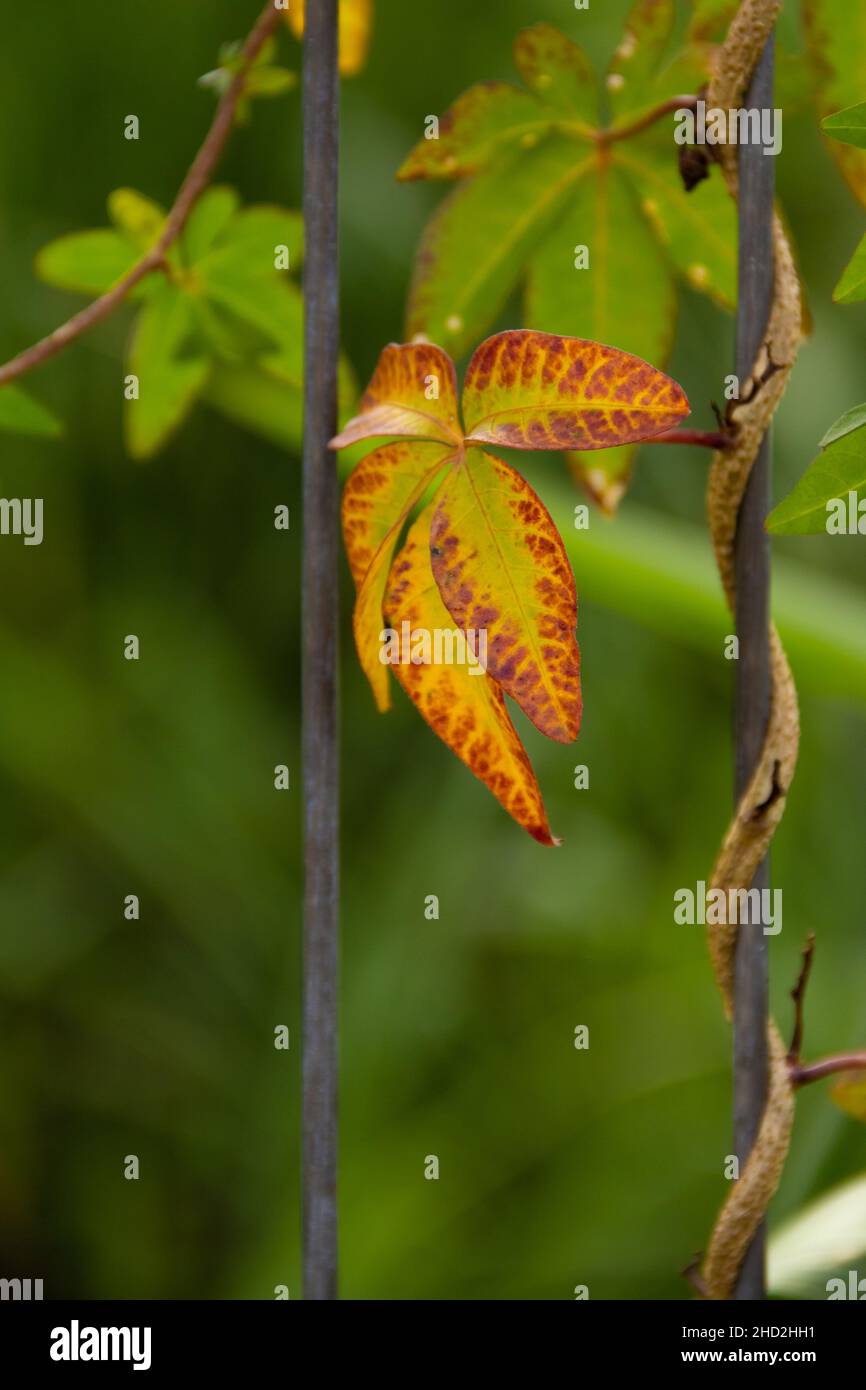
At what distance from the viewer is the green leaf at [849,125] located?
0.77ft

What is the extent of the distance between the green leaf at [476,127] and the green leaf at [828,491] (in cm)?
15

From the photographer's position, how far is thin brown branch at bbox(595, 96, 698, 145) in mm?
279

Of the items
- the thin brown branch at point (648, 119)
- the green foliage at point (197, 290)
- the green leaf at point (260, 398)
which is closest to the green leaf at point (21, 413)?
the green foliage at point (197, 290)

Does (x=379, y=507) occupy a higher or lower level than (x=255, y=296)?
lower

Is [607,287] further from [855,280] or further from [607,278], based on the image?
[855,280]

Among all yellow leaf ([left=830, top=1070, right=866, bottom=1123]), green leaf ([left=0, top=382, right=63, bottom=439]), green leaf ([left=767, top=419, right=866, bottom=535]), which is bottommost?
yellow leaf ([left=830, top=1070, right=866, bottom=1123])

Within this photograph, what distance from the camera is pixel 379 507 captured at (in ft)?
Answer: 0.85

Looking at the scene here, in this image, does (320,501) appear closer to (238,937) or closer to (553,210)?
(553,210)

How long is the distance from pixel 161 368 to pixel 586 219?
0.50 feet

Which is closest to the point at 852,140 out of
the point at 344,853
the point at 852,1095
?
the point at 852,1095

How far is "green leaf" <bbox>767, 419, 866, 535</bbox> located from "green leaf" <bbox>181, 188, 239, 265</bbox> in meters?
0.24

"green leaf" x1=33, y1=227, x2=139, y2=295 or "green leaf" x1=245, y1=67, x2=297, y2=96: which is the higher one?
"green leaf" x1=33, y1=227, x2=139, y2=295

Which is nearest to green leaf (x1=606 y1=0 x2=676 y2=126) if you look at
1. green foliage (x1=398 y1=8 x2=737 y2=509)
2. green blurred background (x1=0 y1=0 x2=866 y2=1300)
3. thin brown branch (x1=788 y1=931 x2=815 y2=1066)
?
green foliage (x1=398 y1=8 x2=737 y2=509)

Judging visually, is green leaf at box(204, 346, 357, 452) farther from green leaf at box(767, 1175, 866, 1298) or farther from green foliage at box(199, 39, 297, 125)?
green leaf at box(767, 1175, 866, 1298)
